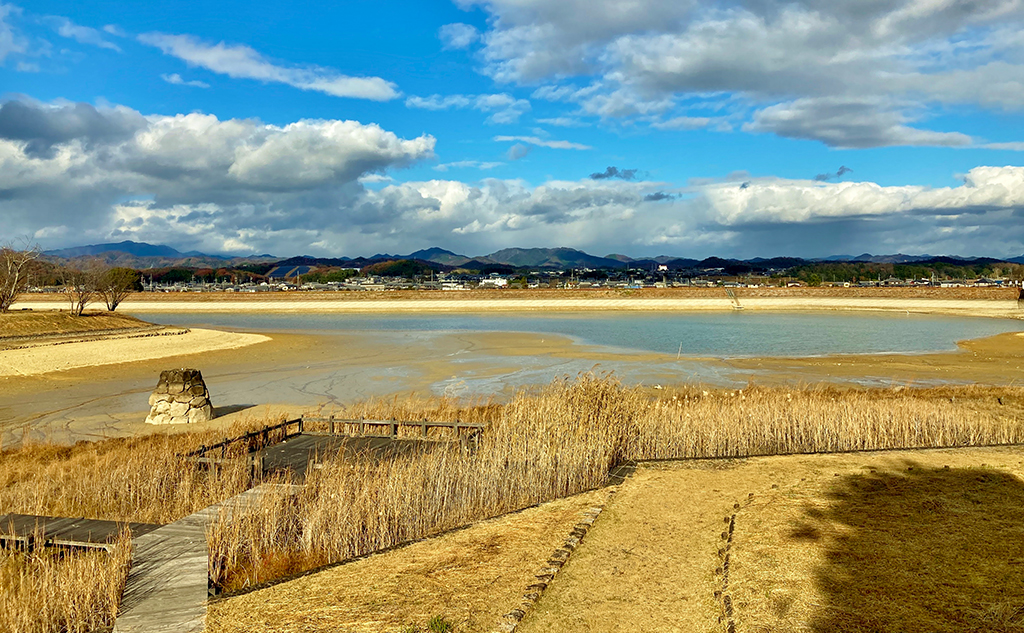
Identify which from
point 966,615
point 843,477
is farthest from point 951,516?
point 966,615

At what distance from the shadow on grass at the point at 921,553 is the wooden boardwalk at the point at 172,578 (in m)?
6.28

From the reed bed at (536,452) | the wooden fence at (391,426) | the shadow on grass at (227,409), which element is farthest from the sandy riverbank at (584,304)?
the wooden fence at (391,426)

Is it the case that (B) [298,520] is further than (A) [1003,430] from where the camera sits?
No

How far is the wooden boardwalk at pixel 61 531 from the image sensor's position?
8406 millimetres

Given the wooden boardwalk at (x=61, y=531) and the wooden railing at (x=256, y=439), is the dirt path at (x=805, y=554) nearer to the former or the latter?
the wooden boardwalk at (x=61, y=531)

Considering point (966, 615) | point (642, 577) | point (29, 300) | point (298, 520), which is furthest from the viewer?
point (29, 300)

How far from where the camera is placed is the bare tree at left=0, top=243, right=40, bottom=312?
4541 cm

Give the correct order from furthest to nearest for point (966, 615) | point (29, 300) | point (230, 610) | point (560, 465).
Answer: point (29, 300), point (560, 465), point (230, 610), point (966, 615)

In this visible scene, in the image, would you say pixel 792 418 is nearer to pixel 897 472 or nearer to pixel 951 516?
pixel 897 472

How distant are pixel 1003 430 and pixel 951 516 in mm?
7583

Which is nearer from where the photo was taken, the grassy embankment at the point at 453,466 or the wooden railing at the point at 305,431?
the grassy embankment at the point at 453,466

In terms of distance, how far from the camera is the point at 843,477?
1084 centimetres

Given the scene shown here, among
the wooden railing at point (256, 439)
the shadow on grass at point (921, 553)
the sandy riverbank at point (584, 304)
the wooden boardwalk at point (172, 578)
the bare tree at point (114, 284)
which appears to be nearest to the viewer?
the shadow on grass at point (921, 553)

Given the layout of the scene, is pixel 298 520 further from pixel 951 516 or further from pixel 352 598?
pixel 951 516
